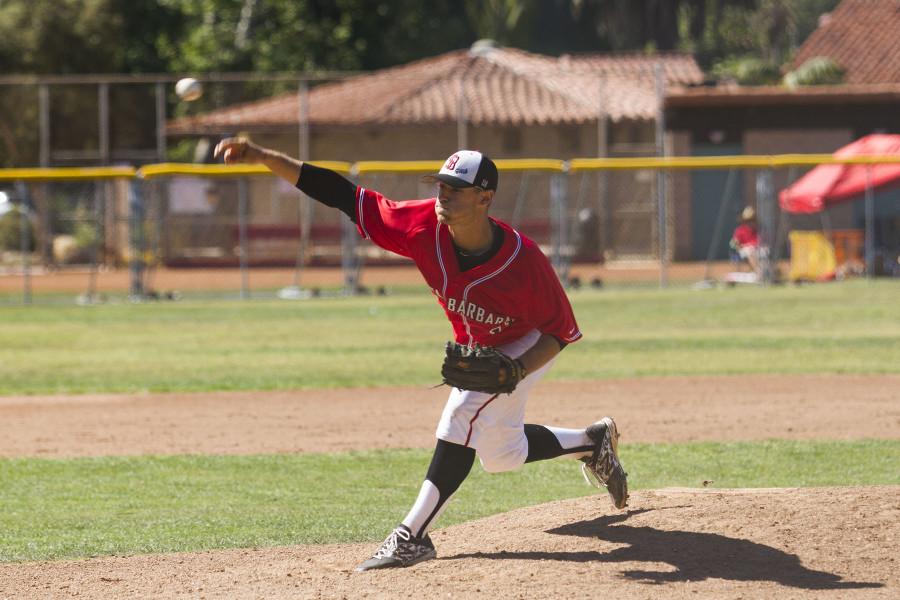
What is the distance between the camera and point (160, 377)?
13.1 meters

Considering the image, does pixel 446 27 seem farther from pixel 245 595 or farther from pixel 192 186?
pixel 245 595

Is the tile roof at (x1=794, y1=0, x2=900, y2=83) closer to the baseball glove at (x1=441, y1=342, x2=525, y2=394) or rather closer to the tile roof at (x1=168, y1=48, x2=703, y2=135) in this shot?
the tile roof at (x1=168, y1=48, x2=703, y2=135)

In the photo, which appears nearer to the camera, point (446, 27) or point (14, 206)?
point (14, 206)

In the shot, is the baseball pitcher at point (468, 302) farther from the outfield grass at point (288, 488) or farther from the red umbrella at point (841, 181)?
the red umbrella at point (841, 181)

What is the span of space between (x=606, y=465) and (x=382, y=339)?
10053mm

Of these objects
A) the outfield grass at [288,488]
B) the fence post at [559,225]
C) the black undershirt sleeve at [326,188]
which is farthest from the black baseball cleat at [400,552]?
the fence post at [559,225]

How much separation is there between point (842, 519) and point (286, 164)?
2.79 metres

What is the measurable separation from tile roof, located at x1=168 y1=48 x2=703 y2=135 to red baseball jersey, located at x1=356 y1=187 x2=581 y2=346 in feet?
74.9

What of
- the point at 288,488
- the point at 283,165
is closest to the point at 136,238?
the point at 288,488

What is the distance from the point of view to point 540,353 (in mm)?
5414

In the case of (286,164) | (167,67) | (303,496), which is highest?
(167,67)

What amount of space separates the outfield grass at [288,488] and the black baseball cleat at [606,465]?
0.14 m

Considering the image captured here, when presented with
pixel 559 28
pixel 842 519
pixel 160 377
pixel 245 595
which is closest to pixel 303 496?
pixel 245 595

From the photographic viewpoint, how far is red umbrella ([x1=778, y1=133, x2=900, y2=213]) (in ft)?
76.2
